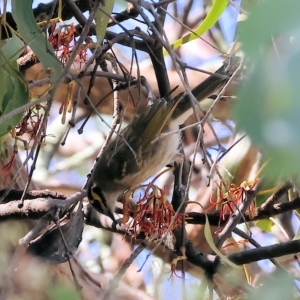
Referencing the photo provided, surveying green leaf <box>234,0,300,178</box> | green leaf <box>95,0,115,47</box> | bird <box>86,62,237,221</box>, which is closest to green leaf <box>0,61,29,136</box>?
green leaf <box>95,0,115,47</box>

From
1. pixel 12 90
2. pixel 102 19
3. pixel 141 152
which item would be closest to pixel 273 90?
pixel 102 19

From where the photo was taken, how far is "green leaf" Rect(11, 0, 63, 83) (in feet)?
3.43

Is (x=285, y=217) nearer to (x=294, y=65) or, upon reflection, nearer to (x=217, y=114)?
(x=217, y=114)

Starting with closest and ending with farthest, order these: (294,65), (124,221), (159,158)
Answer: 1. (294,65)
2. (124,221)
3. (159,158)

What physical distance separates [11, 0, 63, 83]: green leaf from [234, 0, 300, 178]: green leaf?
72cm

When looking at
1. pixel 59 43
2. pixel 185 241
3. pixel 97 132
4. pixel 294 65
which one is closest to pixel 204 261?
pixel 185 241

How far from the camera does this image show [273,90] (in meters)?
0.35

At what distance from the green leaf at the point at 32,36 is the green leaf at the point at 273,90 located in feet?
2.37

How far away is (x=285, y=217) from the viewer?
2.49 meters

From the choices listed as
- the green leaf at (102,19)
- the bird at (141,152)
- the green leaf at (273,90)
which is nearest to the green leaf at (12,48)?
the green leaf at (102,19)

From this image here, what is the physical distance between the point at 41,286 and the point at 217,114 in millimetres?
1077

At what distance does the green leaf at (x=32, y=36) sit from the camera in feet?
3.43

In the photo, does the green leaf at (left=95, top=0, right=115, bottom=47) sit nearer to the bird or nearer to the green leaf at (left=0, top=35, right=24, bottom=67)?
the green leaf at (left=0, top=35, right=24, bottom=67)

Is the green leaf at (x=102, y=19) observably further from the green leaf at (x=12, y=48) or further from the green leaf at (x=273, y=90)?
the green leaf at (x=273, y=90)
